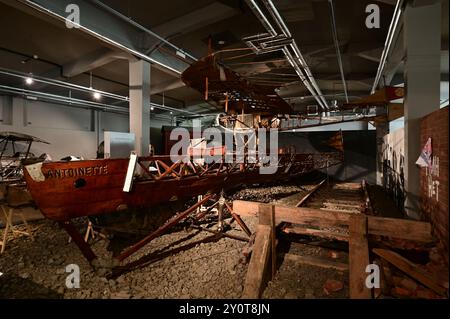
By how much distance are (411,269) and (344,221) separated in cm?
82

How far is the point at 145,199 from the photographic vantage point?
3.98 metres

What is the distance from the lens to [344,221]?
2.74 meters

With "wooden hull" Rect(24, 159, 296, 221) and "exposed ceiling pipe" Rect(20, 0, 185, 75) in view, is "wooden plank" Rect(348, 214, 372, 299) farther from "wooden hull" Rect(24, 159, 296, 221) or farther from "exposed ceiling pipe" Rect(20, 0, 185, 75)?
"exposed ceiling pipe" Rect(20, 0, 185, 75)

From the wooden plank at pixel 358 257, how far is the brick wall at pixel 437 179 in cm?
84

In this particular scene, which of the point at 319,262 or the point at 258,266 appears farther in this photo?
the point at 319,262

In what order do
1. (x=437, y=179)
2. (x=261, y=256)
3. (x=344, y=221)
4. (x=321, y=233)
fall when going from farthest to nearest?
1. (x=321, y=233)
2. (x=437, y=179)
3. (x=261, y=256)
4. (x=344, y=221)

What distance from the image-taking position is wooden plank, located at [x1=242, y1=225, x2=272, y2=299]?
268cm

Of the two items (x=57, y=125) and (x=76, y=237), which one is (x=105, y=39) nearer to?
Result: (x=76, y=237)

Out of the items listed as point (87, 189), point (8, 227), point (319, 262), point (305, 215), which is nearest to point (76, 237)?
point (87, 189)

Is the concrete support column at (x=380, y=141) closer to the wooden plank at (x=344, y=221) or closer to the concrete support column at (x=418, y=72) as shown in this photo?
the concrete support column at (x=418, y=72)

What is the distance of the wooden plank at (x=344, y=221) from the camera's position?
2.51m

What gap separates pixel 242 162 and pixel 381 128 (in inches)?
350

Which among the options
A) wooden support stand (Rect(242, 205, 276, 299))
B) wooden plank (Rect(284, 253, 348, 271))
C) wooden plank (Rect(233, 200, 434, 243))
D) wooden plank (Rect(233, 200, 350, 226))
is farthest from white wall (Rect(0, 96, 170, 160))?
wooden plank (Rect(284, 253, 348, 271))

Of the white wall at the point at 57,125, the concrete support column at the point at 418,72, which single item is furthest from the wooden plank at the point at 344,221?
the white wall at the point at 57,125
